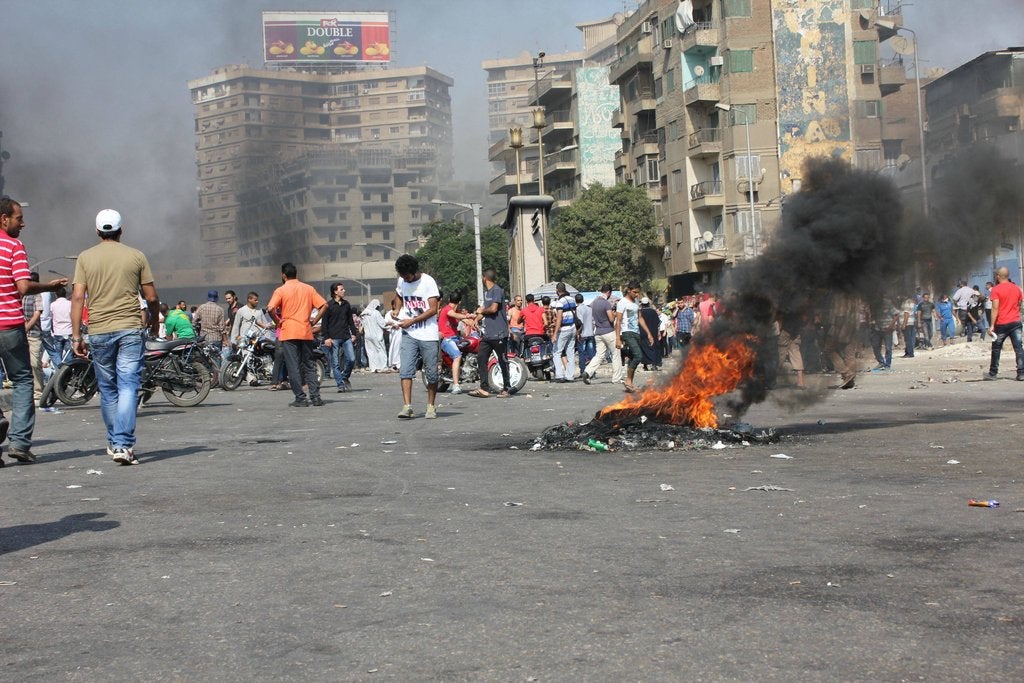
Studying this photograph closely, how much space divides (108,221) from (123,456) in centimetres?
211

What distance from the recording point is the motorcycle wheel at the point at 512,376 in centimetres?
2017

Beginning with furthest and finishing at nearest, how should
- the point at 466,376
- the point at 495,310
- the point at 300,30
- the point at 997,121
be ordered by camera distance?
the point at 300,30 < the point at 466,376 < the point at 495,310 < the point at 997,121

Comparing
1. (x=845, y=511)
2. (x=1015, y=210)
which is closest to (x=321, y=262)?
(x=1015, y=210)

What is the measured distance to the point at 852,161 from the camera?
1140 centimetres

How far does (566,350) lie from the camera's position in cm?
2400

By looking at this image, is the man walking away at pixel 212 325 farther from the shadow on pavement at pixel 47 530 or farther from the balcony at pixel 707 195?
the balcony at pixel 707 195

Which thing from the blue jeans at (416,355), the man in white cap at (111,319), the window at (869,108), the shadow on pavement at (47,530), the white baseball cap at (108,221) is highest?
the window at (869,108)

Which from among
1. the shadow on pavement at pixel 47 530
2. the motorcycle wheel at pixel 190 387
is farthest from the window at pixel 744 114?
the shadow on pavement at pixel 47 530

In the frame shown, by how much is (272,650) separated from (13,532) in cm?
306

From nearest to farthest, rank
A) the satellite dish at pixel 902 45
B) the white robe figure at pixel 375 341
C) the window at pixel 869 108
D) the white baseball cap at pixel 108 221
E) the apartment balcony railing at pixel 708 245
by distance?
the white baseball cap at pixel 108 221, the satellite dish at pixel 902 45, the window at pixel 869 108, the white robe figure at pixel 375 341, the apartment balcony railing at pixel 708 245

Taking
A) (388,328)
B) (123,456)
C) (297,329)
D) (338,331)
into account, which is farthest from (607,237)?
(123,456)

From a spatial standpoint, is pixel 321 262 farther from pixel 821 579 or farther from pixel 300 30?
pixel 300 30

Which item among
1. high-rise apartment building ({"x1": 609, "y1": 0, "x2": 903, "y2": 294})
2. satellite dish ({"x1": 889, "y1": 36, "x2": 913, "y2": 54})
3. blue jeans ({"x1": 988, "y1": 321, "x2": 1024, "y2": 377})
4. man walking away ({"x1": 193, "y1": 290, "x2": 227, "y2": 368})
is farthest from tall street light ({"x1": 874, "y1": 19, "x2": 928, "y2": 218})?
high-rise apartment building ({"x1": 609, "y1": 0, "x2": 903, "y2": 294})

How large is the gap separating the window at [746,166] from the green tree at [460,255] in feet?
120
